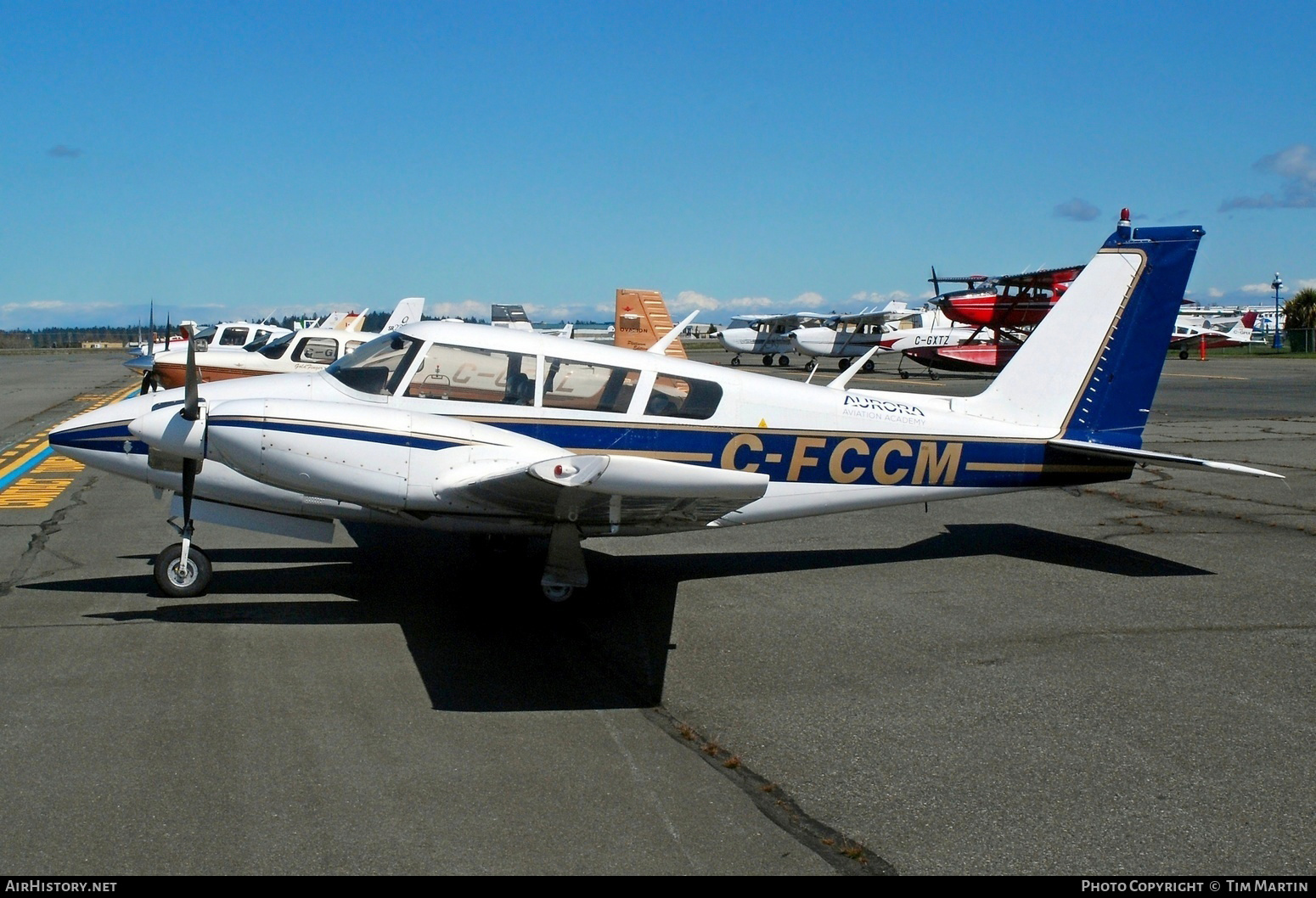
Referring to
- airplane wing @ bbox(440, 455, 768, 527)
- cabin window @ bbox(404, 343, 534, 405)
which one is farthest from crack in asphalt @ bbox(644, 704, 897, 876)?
cabin window @ bbox(404, 343, 534, 405)

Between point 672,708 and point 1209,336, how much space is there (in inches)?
2497

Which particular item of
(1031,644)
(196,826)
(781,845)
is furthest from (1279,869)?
(196,826)

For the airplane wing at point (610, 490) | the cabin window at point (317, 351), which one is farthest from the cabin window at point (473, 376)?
the cabin window at point (317, 351)

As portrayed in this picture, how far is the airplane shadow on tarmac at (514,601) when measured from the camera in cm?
631

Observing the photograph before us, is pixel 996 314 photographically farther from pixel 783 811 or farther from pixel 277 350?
pixel 783 811

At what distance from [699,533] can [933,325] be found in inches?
1750

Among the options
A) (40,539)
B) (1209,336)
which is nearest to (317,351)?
(40,539)

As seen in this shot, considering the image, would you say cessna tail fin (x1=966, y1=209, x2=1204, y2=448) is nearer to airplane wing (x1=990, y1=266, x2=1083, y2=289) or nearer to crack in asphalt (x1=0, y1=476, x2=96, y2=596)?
crack in asphalt (x1=0, y1=476, x2=96, y2=596)

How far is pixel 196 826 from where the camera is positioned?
4.26 metres

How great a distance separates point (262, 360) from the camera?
18.2 m

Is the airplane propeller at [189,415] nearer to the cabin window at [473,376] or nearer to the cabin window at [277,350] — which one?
the cabin window at [473,376]

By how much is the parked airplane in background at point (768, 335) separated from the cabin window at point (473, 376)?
47954 millimetres

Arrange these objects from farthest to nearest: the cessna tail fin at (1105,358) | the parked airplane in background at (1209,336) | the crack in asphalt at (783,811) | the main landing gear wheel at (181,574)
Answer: the parked airplane in background at (1209,336)
the cessna tail fin at (1105,358)
the main landing gear wheel at (181,574)
the crack in asphalt at (783,811)

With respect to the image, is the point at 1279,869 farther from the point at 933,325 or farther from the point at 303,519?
the point at 933,325
